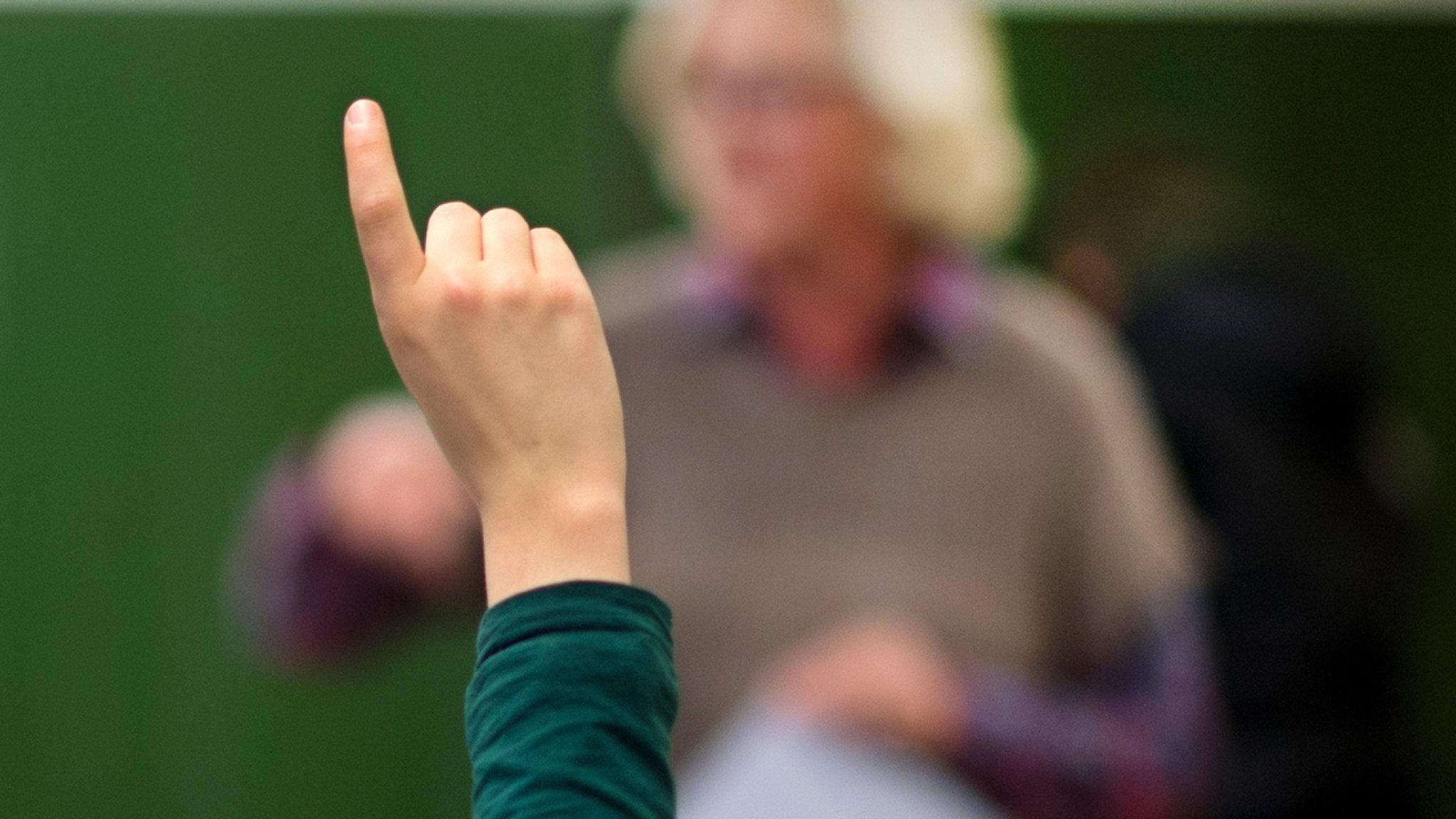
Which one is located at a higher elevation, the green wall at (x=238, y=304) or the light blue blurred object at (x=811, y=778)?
the green wall at (x=238, y=304)

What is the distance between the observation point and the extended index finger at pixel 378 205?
373 millimetres

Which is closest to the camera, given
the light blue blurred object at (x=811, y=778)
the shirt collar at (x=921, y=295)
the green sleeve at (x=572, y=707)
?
the green sleeve at (x=572, y=707)

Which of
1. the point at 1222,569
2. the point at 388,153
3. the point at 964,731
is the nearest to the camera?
the point at 388,153

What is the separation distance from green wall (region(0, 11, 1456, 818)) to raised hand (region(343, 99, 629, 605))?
4.39 ft

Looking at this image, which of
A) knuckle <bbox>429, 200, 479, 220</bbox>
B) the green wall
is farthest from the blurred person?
knuckle <bbox>429, 200, 479, 220</bbox>

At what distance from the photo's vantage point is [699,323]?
1.63 metres

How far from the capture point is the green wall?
169 cm

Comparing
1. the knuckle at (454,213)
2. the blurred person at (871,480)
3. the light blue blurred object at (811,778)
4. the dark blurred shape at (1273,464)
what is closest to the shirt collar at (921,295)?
the blurred person at (871,480)

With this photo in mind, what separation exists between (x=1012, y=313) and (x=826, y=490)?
318 millimetres

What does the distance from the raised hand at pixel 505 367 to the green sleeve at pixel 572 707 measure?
0.01 meters

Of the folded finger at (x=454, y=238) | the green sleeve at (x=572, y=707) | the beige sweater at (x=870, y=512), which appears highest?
the folded finger at (x=454, y=238)

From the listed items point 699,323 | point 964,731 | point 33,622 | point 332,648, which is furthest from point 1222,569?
point 33,622

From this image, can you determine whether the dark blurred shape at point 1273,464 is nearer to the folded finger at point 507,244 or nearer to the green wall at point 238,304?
the green wall at point 238,304

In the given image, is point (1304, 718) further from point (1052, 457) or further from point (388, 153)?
point (388, 153)
